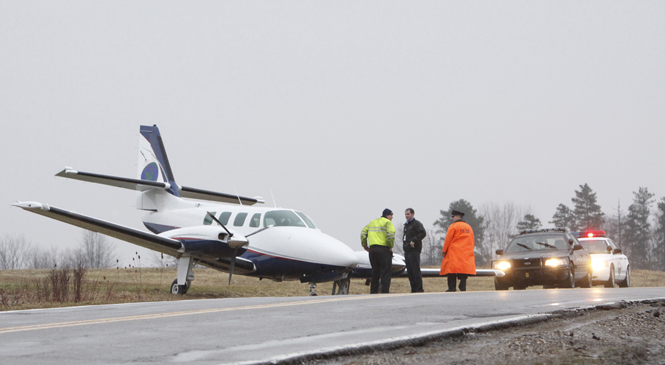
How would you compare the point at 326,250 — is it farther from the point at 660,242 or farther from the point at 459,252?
the point at 660,242

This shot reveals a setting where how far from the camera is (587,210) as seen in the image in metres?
76.2

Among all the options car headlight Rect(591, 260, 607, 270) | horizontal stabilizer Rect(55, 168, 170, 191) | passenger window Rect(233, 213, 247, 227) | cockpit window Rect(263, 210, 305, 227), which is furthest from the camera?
horizontal stabilizer Rect(55, 168, 170, 191)

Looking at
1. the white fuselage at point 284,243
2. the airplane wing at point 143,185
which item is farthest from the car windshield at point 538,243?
the airplane wing at point 143,185

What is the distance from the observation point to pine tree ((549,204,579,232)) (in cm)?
7619

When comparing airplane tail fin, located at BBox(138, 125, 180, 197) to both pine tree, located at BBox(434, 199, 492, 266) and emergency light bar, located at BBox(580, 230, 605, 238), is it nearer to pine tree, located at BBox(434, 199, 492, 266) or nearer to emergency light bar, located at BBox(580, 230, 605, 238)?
emergency light bar, located at BBox(580, 230, 605, 238)

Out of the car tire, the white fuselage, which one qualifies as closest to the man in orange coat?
the white fuselage

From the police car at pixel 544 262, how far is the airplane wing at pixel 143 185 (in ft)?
27.4

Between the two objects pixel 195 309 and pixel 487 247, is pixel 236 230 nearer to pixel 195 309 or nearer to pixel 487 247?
pixel 195 309

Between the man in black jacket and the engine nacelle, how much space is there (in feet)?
14.5

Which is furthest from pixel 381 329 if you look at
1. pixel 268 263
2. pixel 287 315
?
pixel 268 263

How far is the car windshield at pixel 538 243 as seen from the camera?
1785cm

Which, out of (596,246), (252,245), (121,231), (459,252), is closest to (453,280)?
(459,252)

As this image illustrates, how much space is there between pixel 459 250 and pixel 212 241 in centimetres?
629

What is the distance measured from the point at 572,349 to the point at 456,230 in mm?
9264
